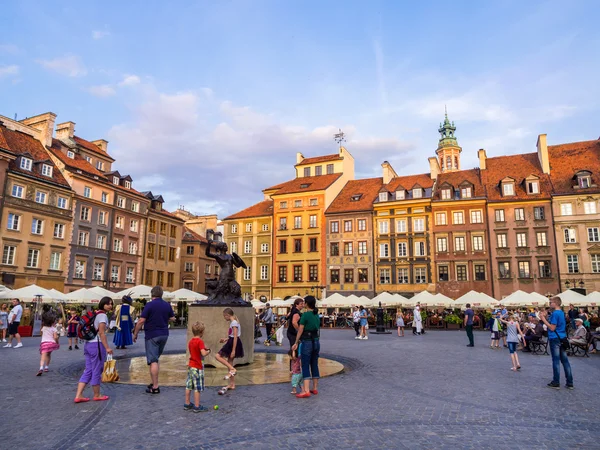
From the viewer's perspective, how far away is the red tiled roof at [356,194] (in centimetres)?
4716

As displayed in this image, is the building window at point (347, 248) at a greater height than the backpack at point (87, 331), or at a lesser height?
greater

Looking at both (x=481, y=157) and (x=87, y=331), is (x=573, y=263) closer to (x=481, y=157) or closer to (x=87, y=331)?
(x=481, y=157)

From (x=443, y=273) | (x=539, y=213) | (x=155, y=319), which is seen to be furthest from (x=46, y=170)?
(x=539, y=213)

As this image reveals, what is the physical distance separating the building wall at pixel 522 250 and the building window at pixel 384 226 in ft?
31.2

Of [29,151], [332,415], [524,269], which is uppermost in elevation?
[29,151]

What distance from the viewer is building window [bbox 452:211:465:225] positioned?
42094 mm

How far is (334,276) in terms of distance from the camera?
46.2 meters

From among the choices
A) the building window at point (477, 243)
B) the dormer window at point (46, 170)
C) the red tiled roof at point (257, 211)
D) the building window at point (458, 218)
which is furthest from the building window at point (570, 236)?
the dormer window at point (46, 170)

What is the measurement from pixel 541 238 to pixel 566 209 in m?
3.22

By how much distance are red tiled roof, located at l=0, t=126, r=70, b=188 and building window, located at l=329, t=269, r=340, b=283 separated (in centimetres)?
2632

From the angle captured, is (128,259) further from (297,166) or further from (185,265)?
(297,166)

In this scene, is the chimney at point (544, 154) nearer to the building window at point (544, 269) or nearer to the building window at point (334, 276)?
the building window at point (544, 269)

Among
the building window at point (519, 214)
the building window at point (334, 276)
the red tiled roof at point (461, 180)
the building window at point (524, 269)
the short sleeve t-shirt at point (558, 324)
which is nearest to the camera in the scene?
the short sleeve t-shirt at point (558, 324)

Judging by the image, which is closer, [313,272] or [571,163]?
[571,163]
